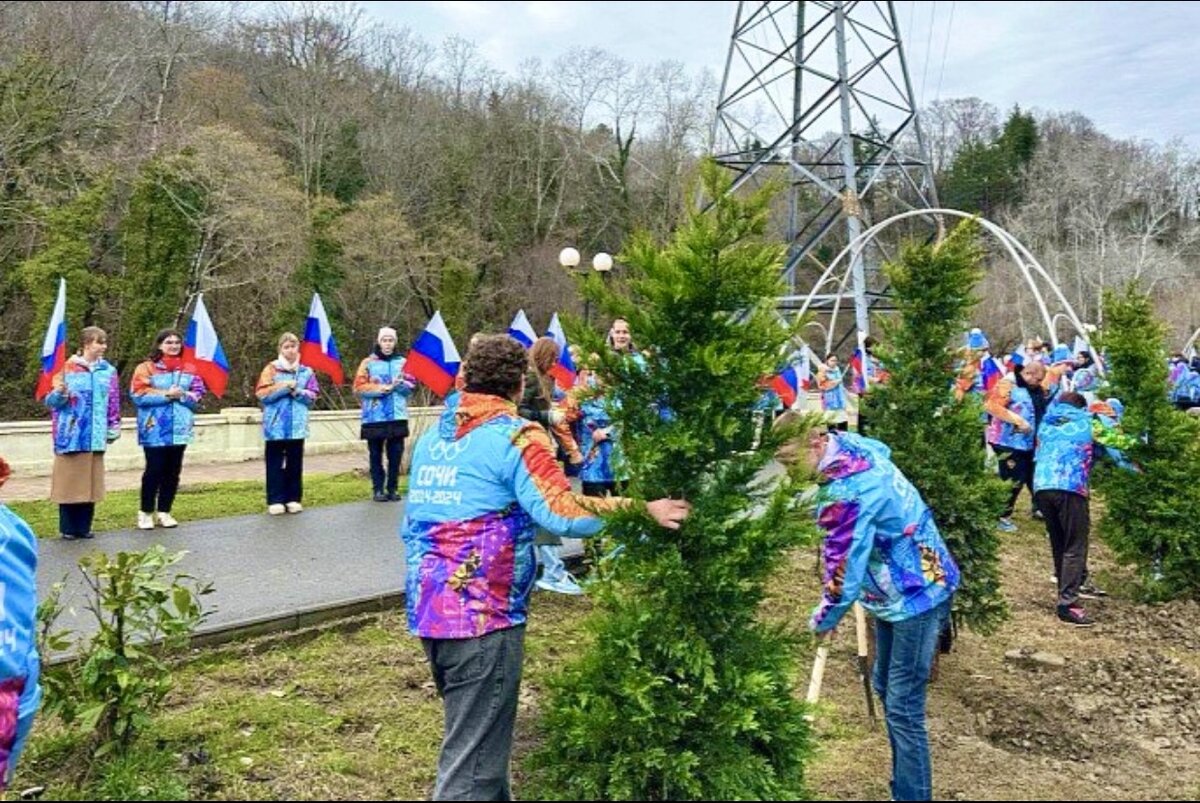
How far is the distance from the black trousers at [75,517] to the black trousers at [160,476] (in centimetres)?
69

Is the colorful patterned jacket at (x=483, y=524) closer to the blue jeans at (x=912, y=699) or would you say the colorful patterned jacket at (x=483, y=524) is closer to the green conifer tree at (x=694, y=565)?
the green conifer tree at (x=694, y=565)

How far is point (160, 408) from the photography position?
9.38 m

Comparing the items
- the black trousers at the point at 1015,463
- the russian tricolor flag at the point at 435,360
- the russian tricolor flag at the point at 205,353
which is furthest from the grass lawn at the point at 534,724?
the russian tricolor flag at the point at 205,353

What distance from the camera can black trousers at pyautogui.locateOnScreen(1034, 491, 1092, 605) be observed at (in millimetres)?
7906

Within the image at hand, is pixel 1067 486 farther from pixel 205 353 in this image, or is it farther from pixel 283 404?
pixel 205 353

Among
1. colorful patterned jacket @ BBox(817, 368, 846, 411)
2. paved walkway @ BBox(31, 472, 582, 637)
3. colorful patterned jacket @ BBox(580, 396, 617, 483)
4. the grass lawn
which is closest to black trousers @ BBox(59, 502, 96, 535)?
paved walkway @ BBox(31, 472, 582, 637)

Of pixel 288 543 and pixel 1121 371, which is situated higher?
pixel 1121 371

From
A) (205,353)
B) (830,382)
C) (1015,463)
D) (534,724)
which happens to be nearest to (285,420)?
(205,353)

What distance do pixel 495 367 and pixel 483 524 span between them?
596 millimetres

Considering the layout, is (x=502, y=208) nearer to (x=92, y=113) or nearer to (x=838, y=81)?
(x=92, y=113)

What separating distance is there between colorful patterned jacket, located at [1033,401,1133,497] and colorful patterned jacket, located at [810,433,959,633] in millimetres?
4211

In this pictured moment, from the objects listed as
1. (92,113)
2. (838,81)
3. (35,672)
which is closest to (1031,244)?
(838,81)

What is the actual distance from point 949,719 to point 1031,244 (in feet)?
101

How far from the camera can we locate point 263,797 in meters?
3.99
